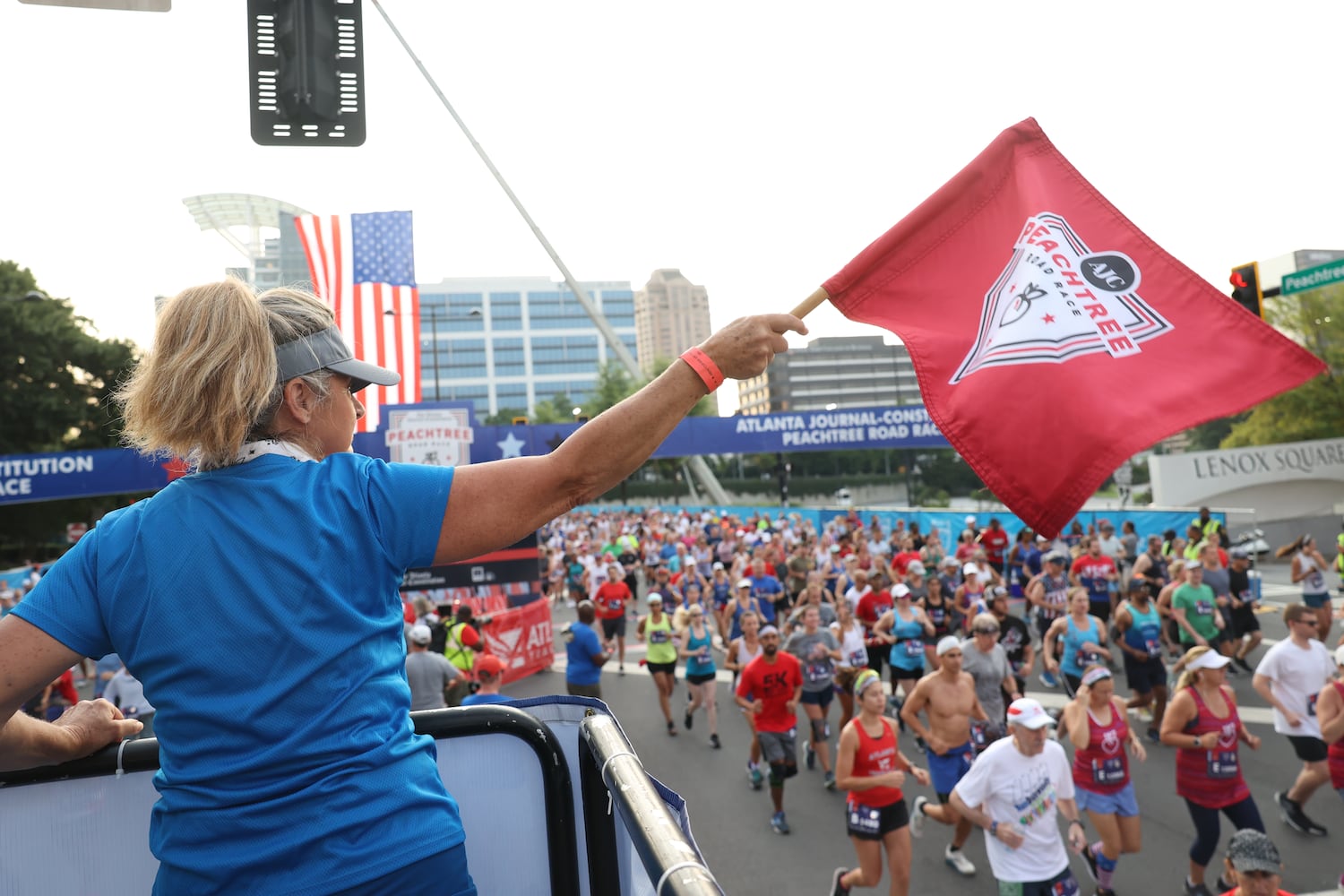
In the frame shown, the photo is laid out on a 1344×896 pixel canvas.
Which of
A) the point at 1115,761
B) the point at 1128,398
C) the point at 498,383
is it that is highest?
the point at 498,383

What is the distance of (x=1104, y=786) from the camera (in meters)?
6.54

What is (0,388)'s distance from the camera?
3738cm

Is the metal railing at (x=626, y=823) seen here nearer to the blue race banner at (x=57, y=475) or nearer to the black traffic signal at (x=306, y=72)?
the black traffic signal at (x=306, y=72)

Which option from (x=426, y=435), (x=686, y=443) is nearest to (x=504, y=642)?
(x=426, y=435)

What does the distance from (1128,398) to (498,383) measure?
5047 inches

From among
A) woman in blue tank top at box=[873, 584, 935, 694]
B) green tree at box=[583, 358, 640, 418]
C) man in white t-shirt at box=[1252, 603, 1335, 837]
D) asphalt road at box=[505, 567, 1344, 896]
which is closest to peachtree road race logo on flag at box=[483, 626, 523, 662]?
asphalt road at box=[505, 567, 1344, 896]

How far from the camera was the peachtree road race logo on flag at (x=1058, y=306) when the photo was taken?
299 centimetres

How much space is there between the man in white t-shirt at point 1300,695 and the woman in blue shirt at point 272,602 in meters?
8.30

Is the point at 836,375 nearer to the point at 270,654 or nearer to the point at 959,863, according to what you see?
the point at 959,863

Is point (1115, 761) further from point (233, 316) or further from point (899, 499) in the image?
point (899, 499)

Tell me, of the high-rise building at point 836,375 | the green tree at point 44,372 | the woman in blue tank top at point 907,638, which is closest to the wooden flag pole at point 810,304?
the woman in blue tank top at point 907,638

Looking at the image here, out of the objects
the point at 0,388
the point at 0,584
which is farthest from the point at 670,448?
the point at 0,388

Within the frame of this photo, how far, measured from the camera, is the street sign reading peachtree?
12.0 m

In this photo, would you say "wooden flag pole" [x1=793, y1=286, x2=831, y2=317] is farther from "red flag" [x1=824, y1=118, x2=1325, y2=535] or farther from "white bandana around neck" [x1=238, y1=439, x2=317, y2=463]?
"white bandana around neck" [x1=238, y1=439, x2=317, y2=463]
